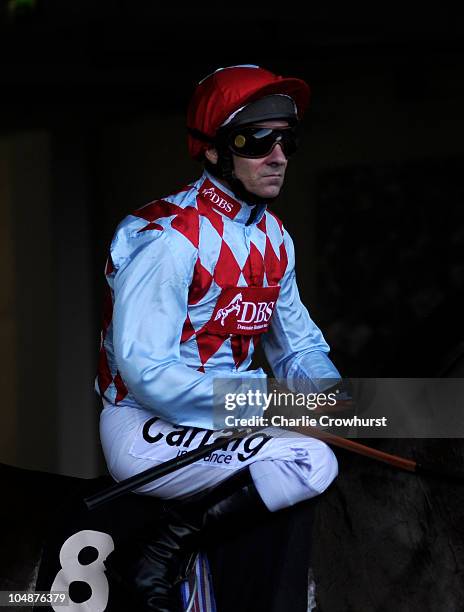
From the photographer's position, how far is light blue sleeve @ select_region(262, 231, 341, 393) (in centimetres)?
279

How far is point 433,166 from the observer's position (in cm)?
513

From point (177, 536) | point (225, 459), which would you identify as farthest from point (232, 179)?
point (177, 536)

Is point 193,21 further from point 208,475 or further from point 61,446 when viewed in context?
point 208,475

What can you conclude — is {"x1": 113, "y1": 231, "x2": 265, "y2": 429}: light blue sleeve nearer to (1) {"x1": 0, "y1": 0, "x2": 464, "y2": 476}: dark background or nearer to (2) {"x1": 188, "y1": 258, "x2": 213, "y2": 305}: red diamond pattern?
(2) {"x1": 188, "y1": 258, "x2": 213, "y2": 305}: red diamond pattern

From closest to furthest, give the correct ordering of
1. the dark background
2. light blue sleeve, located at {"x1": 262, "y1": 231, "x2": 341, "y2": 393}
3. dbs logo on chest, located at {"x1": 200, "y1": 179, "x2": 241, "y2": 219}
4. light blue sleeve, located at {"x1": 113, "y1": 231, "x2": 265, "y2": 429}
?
light blue sleeve, located at {"x1": 113, "y1": 231, "x2": 265, "y2": 429}, dbs logo on chest, located at {"x1": 200, "y1": 179, "x2": 241, "y2": 219}, light blue sleeve, located at {"x1": 262, "y1": 231, "x2": 341, "y2": 393}, the dark background

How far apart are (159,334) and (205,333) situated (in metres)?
0.20

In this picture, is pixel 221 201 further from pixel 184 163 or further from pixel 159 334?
pixel 184 163

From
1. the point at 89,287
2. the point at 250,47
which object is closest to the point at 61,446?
the point at 89,287

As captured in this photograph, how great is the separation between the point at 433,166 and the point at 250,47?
974 millimetres

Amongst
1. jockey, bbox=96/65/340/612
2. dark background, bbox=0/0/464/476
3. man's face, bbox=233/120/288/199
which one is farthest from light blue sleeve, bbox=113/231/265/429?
dark background, bbox=0/0/464/476

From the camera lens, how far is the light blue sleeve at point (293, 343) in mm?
2785

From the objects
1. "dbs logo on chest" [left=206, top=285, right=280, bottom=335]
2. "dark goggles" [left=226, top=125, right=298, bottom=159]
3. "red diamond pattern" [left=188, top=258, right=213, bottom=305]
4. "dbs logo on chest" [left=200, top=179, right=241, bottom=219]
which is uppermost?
"dark goggles" [left=226, top=125, right=298, bottom=159]

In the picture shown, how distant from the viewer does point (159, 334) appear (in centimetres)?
243

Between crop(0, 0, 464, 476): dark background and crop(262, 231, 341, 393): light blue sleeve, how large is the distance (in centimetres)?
164
